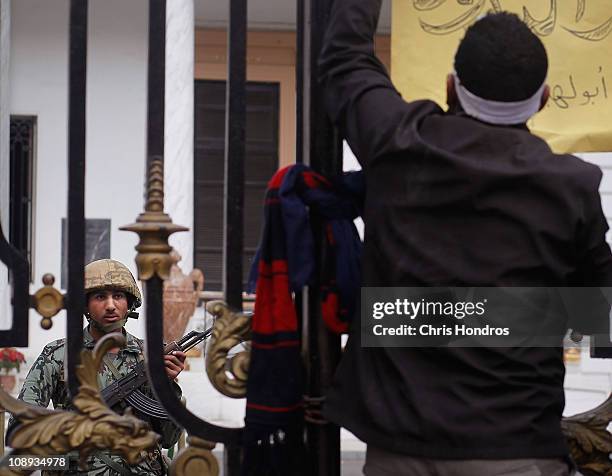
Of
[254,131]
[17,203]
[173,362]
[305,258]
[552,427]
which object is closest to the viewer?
[552,427]

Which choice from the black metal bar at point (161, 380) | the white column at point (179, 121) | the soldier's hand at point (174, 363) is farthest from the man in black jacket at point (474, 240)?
the white column at point (179, 121)

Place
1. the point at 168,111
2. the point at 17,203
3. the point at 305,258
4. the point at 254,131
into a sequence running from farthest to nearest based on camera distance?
the point at 254,131 → the point at 17,203 → the point at 168,111 → the point at 305,258

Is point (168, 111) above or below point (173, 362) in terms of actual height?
above

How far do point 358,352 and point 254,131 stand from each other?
1143cm

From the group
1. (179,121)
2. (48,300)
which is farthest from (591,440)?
(179,121)

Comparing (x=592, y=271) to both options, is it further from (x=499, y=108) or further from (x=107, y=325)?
(x=107, y=325)

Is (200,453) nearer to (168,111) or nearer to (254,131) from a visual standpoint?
(168,111)

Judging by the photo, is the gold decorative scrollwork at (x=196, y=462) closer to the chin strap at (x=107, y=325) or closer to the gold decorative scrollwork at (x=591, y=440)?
the gold decorative scrollwork at (x=591, y=440)

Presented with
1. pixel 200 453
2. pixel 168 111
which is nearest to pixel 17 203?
pixel 168 111

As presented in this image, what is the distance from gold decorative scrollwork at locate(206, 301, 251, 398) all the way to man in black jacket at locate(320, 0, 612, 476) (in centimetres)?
28

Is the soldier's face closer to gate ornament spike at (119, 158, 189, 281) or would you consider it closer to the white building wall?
gate ornament spike at (119, 158, 189, 281)

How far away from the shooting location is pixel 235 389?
2371 millimetres

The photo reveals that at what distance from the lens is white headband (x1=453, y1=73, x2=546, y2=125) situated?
2148mm

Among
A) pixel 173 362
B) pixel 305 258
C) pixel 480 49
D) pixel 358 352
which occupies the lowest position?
pixel 173 362
